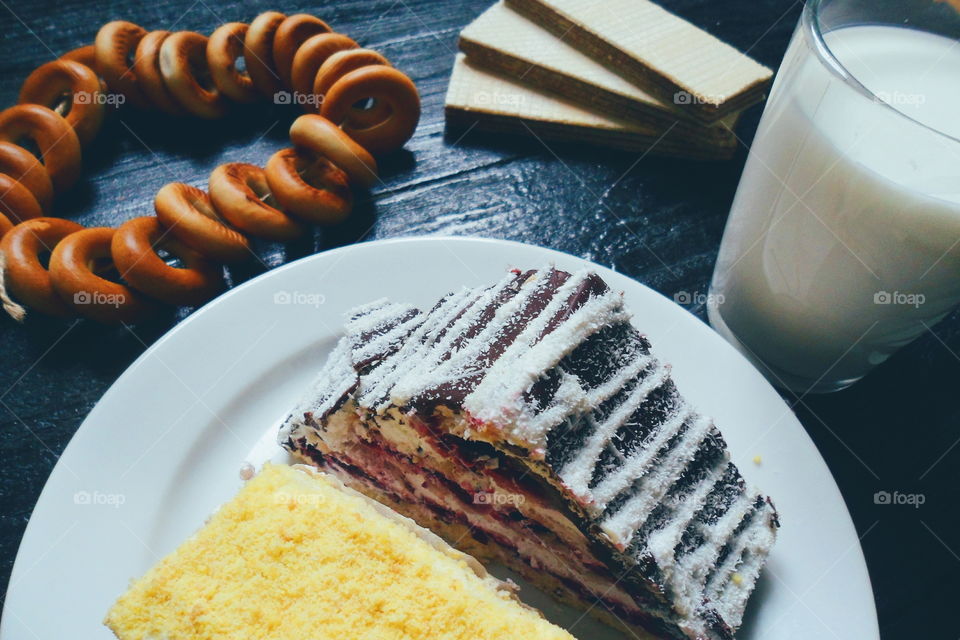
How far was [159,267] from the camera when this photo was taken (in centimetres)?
203

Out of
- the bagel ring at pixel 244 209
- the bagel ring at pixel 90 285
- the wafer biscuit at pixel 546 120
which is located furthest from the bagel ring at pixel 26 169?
the wafer biscuit at pixel 546 120

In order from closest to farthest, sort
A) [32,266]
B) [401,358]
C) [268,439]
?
[401,358], [268,439], [32,266]

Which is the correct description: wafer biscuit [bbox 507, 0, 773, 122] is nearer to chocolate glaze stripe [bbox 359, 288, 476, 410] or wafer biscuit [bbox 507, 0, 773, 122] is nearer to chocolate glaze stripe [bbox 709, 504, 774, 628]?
chocolate glaze stripe [bbox 359, 288, 476, 410]

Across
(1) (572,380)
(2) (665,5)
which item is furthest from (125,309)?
(2) (665,5)

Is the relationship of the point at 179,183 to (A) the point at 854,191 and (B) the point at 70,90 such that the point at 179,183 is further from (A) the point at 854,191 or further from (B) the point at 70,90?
(A) the point at 854,191

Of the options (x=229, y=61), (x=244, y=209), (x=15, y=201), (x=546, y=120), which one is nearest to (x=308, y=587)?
(x=244, y=209)

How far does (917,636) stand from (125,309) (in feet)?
7.20

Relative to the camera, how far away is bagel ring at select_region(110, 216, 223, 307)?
202 cm

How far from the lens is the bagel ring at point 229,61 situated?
2.52 meters

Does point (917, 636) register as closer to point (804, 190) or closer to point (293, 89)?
point (804, 190)

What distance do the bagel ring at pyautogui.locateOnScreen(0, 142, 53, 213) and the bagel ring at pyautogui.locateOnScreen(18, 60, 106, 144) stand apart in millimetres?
238

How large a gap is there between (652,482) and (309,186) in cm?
138

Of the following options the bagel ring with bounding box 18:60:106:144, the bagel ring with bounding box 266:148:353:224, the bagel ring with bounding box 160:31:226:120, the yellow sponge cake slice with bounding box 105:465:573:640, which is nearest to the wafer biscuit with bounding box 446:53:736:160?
the bagel ring with bounding box 266:148:353:224

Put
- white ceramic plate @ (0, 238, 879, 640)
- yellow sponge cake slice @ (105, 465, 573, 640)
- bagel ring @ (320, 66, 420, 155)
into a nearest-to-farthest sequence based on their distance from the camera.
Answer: yellow sponge cake slice @ (105, 465, 573, 640) → white ceramic plate @ (0, 238, 879, 640) → bagel ring @ (320, 66, 420, 155)
